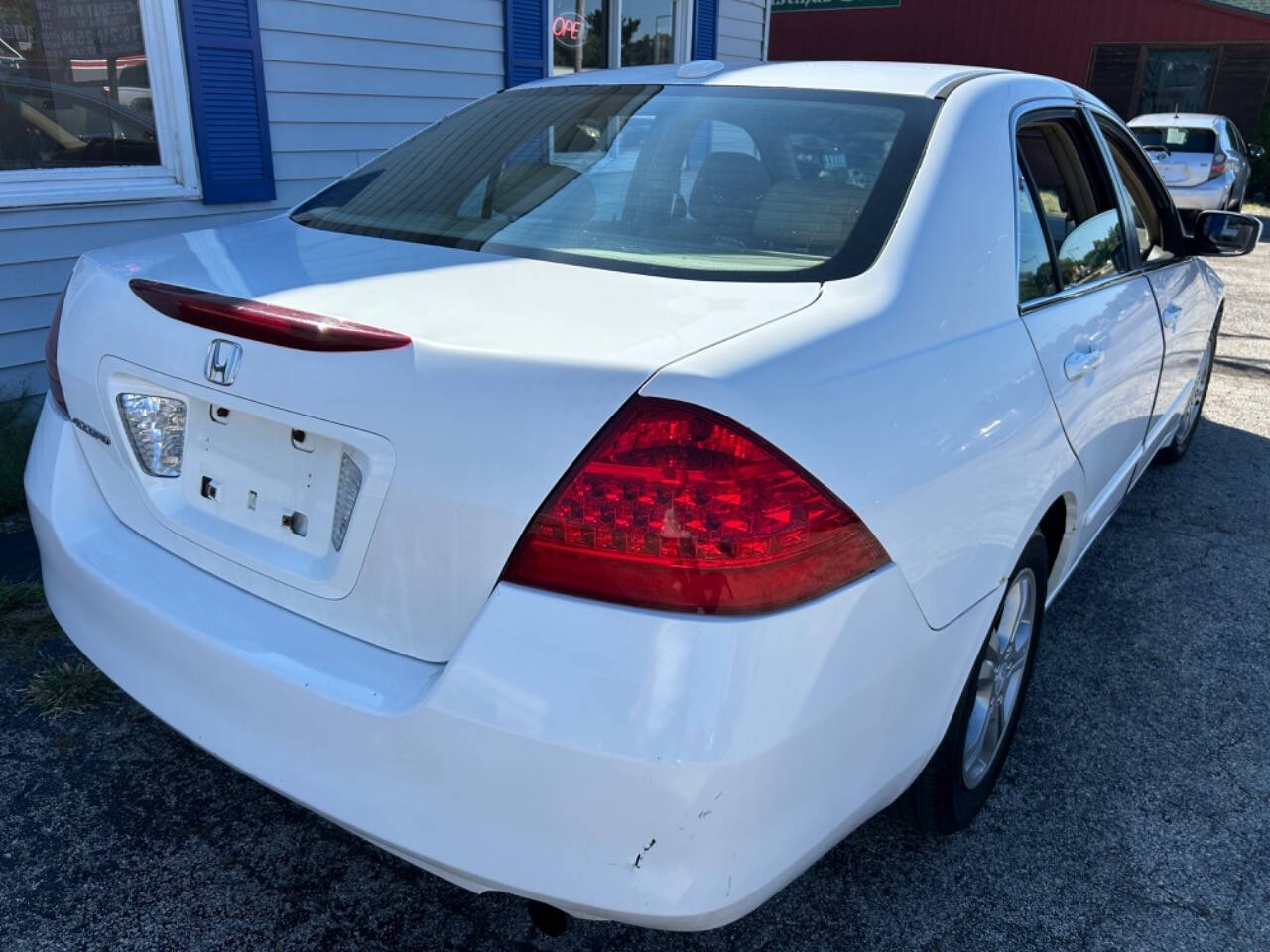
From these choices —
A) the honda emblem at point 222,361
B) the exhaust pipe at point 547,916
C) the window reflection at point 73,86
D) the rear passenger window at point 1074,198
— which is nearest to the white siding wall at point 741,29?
the window reflection at point 73,86

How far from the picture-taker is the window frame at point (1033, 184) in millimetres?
2229

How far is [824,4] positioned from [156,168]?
73.2 ft

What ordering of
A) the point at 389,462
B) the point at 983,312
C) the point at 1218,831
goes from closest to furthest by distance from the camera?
1. the point at 389,462
2. the point at 983,312
3. the point at 1218,831

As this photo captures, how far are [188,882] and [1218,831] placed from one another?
2249 millimetres

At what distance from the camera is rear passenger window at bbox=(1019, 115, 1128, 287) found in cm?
255

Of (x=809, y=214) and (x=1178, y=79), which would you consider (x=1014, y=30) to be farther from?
(x=809, y=214)

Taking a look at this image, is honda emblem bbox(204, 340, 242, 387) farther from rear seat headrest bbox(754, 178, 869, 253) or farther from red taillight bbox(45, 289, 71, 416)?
rear seat headrest bbox(754, 178, 869, 253)

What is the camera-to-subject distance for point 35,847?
2.17 metres

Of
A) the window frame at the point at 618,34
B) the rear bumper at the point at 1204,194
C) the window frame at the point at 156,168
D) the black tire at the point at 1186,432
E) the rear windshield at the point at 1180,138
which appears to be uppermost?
the window frame at the point at 618,34

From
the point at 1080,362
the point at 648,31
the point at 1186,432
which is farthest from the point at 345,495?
the point at 648,31

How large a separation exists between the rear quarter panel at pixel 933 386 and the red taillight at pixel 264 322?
1.59 ft

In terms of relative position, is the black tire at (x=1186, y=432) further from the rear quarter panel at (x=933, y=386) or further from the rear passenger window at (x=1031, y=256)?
the rear quarter panel at (x=933, y=386)

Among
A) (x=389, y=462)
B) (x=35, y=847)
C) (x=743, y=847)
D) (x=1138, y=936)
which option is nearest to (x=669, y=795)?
(x=743, y=847)

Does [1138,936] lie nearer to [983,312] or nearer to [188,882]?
[983,312]
